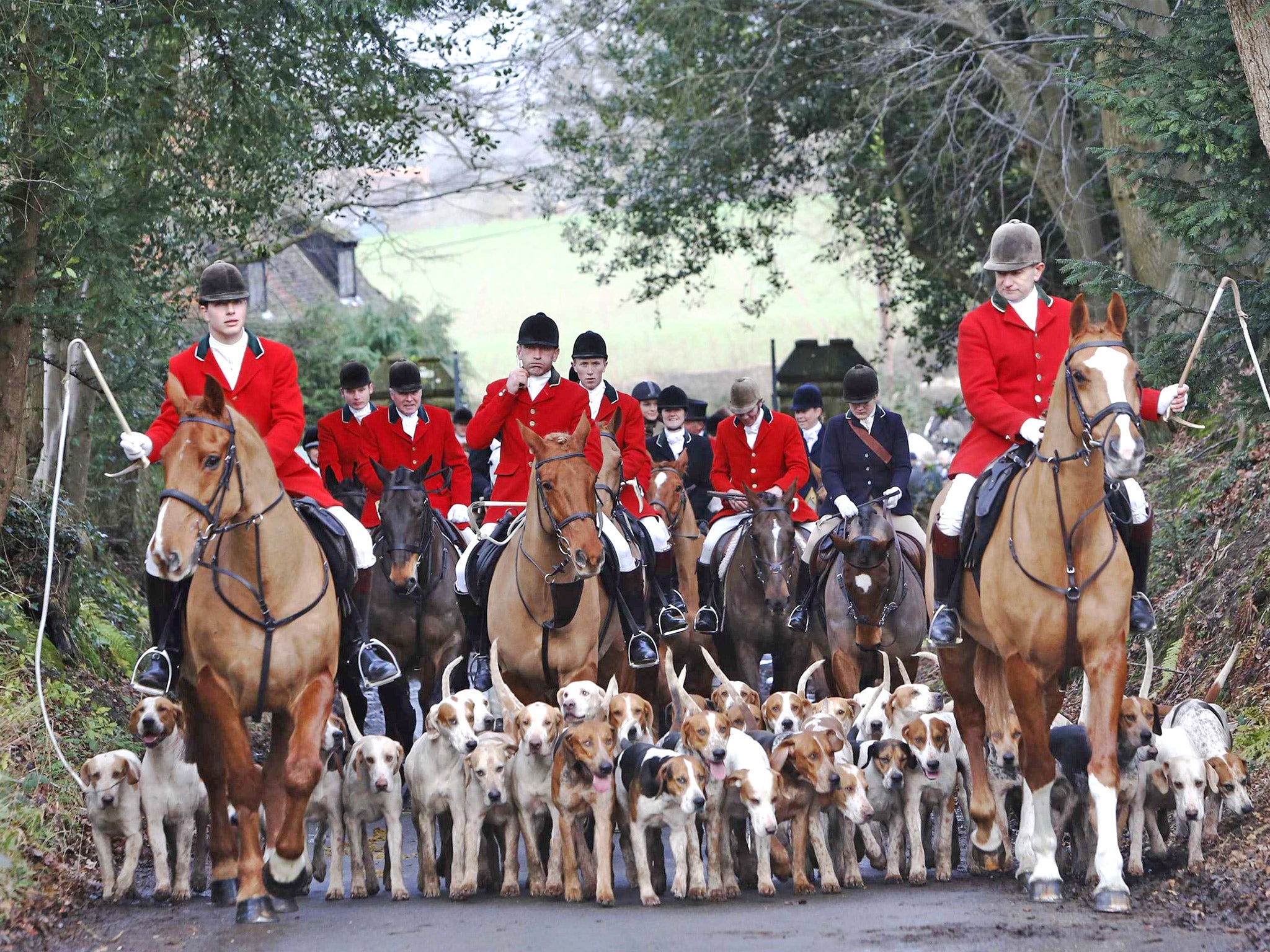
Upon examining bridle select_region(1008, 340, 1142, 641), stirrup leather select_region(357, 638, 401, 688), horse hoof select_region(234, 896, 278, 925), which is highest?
bridle select_region(1008, 340, 1142, 641)

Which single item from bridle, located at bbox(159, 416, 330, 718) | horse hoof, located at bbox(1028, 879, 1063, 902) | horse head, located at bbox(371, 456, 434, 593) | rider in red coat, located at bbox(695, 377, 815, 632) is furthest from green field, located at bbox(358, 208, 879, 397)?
horse hoof, located at bbox(1028, 879, 1063, 902)

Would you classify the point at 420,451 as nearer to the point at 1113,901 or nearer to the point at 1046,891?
the point at 1046,891

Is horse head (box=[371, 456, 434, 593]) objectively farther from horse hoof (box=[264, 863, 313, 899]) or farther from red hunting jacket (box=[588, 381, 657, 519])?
horse hoof (box=[264, 863, 313, 899])

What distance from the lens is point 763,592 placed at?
12836mm

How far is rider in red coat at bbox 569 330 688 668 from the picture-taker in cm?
1058

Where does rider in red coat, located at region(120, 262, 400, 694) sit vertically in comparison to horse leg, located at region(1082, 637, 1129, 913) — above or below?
above

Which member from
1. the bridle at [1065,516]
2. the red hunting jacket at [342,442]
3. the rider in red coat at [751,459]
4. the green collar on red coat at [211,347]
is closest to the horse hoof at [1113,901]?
the bridle at [1065,516]

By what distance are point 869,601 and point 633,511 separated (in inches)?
71.0

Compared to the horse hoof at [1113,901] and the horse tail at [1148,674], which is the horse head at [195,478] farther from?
the horse tail at [1148,674]

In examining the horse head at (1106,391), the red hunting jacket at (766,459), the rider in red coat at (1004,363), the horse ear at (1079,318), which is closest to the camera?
the horse head at (1106,391)

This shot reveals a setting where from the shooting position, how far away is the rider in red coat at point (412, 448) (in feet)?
42.1

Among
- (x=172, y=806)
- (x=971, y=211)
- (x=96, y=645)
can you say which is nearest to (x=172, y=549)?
(x=172, y=806)

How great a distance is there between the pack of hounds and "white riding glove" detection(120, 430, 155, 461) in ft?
4.87

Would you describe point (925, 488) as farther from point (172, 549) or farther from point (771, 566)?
point (172, 549)
